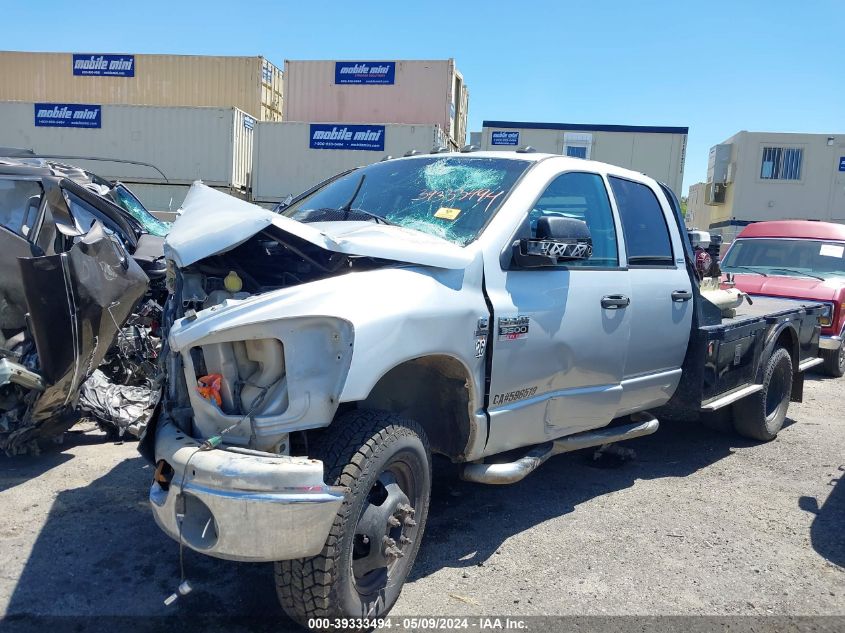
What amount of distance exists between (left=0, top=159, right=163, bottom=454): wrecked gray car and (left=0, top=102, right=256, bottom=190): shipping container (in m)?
13.9

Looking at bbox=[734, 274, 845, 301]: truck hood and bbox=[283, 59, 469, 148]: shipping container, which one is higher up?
bbox=[283, 59, 469, 148]: shipping container

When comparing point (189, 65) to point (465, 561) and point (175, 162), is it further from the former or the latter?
point (465, 561)

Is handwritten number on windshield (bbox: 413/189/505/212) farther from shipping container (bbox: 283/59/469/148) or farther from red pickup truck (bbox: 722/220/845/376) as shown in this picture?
shipping container (bbox: 283/59/469/148)

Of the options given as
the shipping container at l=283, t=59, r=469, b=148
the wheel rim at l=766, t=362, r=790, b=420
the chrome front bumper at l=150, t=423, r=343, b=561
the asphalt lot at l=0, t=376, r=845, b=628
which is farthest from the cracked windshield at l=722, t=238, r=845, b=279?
the shipping container at l=283, t=59, r=469, b=148

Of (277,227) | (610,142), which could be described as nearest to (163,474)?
(277,227)

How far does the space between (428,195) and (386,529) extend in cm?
177

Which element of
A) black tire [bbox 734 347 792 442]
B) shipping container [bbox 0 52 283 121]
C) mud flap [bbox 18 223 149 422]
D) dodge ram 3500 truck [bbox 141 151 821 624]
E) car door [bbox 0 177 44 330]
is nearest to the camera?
dodge ram 3500 truck [bbox 141 151 821 624]

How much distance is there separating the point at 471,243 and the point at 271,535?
62.8 inches

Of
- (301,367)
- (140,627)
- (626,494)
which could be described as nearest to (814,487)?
(626,494)

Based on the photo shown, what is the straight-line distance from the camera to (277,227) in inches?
109

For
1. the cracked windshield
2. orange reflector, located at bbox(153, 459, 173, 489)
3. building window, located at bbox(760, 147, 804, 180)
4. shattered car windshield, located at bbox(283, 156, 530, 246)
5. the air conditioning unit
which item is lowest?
orange reflector, located at bbox(153, 459, 173, 489)

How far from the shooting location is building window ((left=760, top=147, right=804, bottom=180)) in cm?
1786

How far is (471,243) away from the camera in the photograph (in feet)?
10.5

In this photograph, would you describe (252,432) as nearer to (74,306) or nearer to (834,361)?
(74,306)
